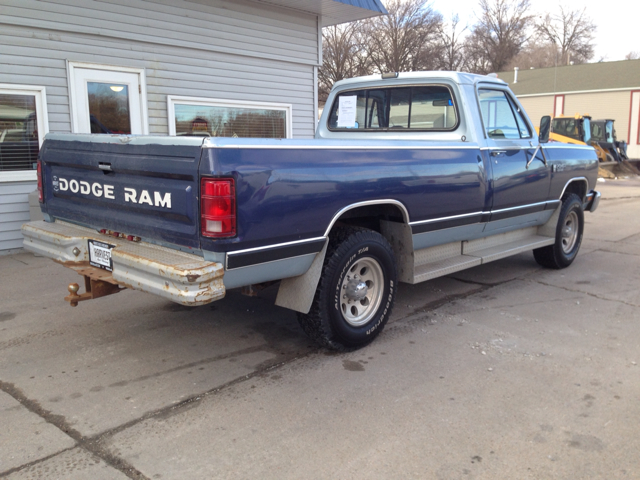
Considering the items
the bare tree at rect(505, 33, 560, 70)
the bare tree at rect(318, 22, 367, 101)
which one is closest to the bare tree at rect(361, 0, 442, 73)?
the bare tree at rect(318, 22, 367, 101)

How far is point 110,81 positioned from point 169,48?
3.86 ft

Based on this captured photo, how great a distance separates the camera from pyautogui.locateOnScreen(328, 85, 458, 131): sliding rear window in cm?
531

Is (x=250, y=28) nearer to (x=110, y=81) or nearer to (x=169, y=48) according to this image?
(x=169, y=48)

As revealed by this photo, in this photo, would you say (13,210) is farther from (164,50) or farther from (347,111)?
(347,111)

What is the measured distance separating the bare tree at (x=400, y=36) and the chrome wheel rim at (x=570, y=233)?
26326mm

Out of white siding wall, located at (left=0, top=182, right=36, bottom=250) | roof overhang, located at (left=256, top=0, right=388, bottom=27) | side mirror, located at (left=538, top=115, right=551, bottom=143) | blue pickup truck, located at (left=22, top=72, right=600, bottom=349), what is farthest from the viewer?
roof overhang, located at (left=256, top=0, right=388, bottom=27)

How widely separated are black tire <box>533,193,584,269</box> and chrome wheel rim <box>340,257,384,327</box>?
10.5ft

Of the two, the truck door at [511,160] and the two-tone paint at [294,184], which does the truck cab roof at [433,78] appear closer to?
Answer: the two-tone paint at [294,184]

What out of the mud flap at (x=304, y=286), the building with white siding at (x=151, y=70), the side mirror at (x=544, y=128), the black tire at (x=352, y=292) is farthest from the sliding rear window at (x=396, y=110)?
the building with white siding at (x=151, y=70)

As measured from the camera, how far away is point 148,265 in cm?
329

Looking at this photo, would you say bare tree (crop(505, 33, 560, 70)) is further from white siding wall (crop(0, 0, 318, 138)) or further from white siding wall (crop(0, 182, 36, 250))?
white siding wall (crop(0, 182, 36, 250))

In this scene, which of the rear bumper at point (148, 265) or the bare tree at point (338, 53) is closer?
the rear bumper at point (148, 265)

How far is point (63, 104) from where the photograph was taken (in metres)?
7.81

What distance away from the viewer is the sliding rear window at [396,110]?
17.4 feet
